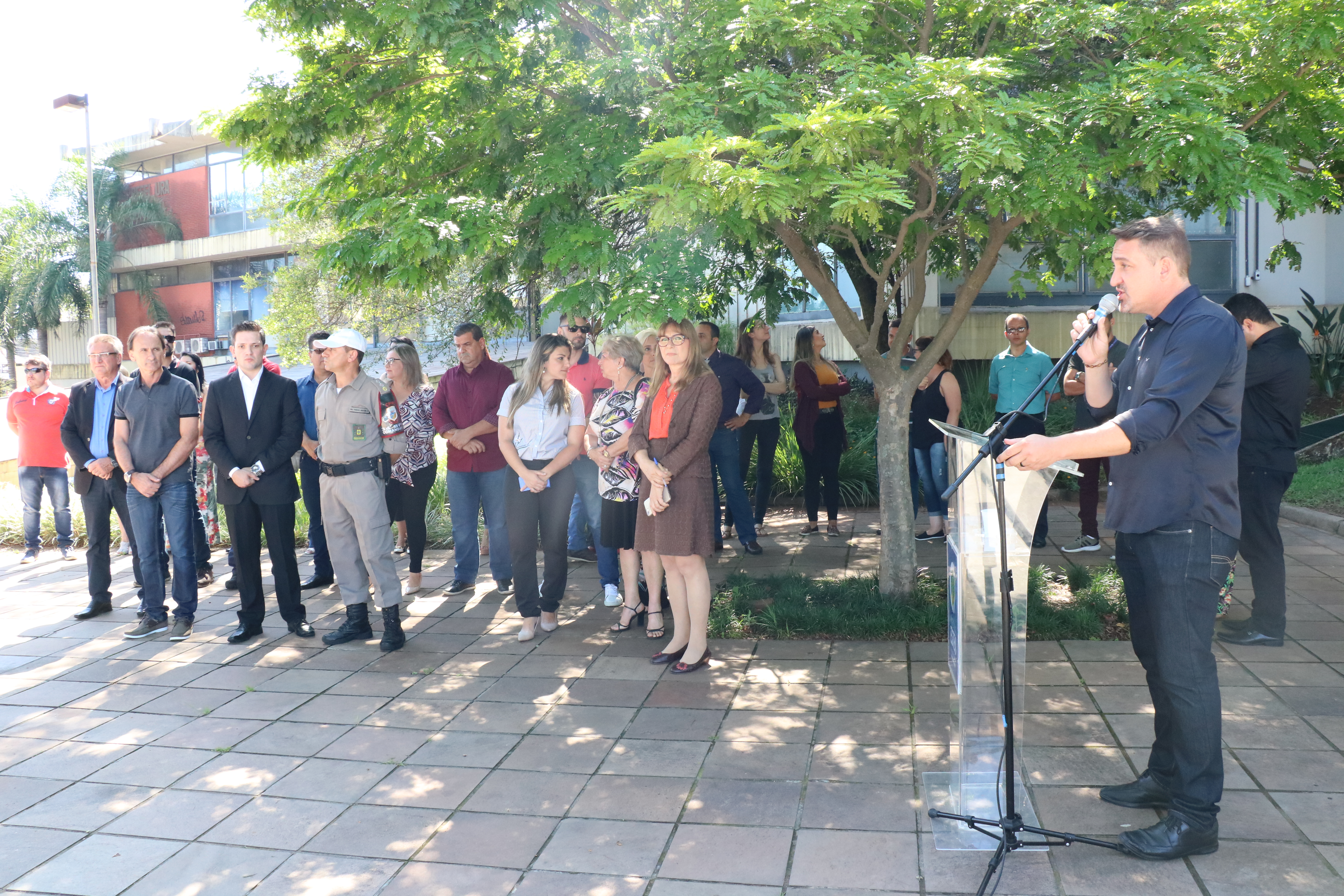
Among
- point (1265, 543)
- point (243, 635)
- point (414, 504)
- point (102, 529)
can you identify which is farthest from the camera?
point (414, 504)

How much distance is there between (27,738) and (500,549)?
11.5 ft

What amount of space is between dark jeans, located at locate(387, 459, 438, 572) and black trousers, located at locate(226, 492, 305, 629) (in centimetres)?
110

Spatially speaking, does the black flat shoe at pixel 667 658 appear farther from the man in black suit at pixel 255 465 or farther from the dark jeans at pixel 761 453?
the dark jeans at pixel 761 453

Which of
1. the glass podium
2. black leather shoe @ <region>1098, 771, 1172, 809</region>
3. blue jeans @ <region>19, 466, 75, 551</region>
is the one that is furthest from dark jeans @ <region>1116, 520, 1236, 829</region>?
blue jeans @ <region>19, 466, 75, 551</region>

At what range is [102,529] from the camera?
749 centimetres

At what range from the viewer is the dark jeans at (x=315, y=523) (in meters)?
8.23

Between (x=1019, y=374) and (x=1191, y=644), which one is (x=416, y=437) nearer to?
(x=1019, y=374)

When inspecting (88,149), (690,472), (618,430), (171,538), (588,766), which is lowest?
(588,766)

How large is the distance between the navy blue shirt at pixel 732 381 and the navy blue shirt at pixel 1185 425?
16.5 ft

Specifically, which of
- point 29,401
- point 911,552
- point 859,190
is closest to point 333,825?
point 859,190

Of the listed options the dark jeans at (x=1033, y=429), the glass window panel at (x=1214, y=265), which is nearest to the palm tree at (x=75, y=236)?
the glass window panel at (x=1214, y=265)

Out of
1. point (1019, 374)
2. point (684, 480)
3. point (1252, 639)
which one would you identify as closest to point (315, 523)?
point (684, 480)

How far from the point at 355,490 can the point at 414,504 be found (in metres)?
1.44

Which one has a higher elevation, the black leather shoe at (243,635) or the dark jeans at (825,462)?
the dark jeans at (825,462)
